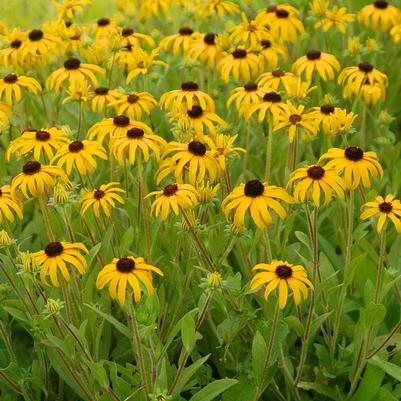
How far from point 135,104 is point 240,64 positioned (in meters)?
Result: 0.65

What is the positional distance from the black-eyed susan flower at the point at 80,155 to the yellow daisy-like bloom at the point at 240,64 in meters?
0.92

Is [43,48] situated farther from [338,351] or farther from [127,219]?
[338,351]

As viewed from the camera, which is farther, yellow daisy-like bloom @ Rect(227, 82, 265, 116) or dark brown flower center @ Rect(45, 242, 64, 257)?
yellow daisy-like bloom @ Rect(227, 82, 265, 116)

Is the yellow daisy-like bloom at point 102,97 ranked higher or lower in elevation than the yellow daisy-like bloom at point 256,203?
higher

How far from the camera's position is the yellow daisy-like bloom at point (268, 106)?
2833mm

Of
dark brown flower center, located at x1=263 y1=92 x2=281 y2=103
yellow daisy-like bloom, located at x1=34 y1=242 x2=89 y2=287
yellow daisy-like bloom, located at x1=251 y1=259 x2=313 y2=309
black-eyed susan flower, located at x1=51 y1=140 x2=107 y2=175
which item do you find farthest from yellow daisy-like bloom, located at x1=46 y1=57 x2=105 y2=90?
yellow daisy-like bloom, located at x1=251 y1=259 x2=313 y2=309

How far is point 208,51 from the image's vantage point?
3.60 metres

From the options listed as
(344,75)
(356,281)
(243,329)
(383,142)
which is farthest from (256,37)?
(243,329)

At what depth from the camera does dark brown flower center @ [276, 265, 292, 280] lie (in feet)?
7.17

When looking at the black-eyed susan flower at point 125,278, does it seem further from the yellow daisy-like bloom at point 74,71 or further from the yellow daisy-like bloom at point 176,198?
the yellow daisy-like bloom at point 74,71

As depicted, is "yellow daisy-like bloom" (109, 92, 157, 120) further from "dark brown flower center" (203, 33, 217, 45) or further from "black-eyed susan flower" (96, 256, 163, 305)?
"black-eyed susan flower" (96, 256, 163, 305)

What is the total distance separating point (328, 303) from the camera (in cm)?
276

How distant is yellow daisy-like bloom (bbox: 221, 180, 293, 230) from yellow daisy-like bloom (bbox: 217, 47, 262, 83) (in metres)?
1.15

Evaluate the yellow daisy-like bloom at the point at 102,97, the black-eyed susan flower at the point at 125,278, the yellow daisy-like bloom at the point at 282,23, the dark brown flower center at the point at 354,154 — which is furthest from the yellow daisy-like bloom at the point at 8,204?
the yellow daisy-like bloom at the point at 282,23
